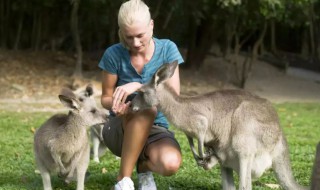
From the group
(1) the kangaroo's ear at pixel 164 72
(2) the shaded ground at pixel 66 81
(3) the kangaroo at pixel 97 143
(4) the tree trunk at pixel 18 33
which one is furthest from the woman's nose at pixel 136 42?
(4) the tree trunk at pixel 18 33

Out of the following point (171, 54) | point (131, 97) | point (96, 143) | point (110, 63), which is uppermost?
point (171, 54)

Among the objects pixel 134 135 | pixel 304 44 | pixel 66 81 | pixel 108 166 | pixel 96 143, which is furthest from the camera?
pixel 304 44

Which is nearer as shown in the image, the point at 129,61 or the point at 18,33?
the point at 129,61

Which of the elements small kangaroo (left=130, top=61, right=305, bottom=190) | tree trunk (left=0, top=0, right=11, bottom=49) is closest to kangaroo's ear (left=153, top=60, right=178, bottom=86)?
small kangaroo (left=130, top=61, right=305, bottom=190)

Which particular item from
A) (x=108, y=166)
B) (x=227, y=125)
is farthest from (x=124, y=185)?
(x=108, y=166)

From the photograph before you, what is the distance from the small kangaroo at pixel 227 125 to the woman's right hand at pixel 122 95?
0.06 metres

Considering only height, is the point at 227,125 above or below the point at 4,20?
above

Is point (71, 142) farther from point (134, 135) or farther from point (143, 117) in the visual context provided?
point (143, 117)

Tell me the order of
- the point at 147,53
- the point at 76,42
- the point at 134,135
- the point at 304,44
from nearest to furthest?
1. the point at 134,135
2. the point at 147,53
3. the point at 76,42
4. the point at 304,44

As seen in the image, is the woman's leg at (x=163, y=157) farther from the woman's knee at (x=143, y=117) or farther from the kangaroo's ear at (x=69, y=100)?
the kangaroo's ear at (x=69, y=100)

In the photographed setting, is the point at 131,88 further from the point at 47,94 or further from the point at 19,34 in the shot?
the point at 19,34

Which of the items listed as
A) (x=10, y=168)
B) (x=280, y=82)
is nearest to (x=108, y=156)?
(x=10, y=168)

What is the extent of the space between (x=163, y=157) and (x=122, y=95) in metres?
0.61

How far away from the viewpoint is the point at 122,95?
451 centimetres
